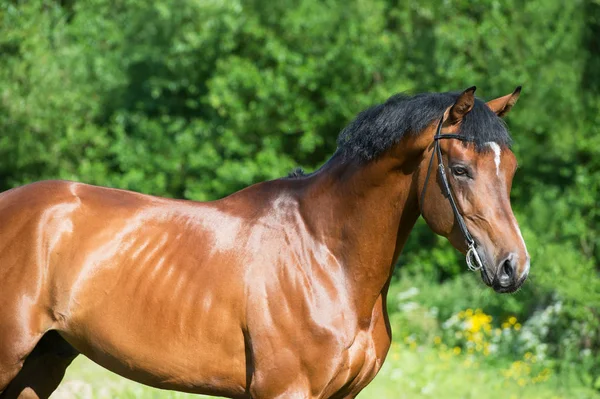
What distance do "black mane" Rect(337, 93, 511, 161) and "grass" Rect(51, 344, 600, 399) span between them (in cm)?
319

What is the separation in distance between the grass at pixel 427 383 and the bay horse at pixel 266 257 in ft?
8.32

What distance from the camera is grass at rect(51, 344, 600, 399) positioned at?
6414mm

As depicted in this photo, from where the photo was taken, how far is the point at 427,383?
24.1 feet

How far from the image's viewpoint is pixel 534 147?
11.6 m

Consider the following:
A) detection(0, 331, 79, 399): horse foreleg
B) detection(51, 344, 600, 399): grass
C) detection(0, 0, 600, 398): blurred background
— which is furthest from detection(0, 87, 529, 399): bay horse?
detection(0, 0, 600, 398): blurred background

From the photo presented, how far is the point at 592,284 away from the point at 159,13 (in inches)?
399

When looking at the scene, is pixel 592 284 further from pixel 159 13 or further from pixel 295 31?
pixel 159 13

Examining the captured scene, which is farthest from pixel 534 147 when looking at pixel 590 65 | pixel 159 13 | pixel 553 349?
pixel 159 13

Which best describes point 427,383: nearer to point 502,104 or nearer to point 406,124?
point 502,104

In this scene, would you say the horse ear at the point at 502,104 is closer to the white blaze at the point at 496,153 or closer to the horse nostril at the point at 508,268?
the white blaze at the point at 496,153

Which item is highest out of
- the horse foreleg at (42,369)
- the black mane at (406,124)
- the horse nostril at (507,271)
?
the black mane at (406,124)

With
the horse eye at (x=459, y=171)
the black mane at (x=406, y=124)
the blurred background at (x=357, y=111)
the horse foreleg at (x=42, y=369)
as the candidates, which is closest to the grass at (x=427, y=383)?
the blurred background at (x=357, y=111)

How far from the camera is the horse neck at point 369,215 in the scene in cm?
342

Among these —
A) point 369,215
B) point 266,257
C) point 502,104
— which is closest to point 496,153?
point 502,104
